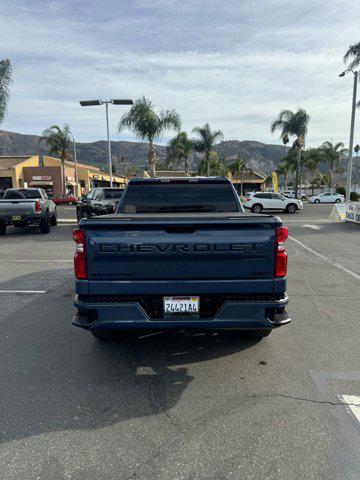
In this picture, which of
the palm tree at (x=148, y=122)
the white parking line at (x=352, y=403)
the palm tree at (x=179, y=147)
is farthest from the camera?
the palm tree at (x=179, y=147)

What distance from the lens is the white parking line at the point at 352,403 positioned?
3.10m

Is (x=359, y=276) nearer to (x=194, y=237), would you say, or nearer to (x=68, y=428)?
(x=194, y=237)

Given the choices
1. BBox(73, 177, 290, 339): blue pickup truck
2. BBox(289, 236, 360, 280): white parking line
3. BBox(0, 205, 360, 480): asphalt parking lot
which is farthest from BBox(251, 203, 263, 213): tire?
BBox(73, 177, 290, 339): blue pickup truck

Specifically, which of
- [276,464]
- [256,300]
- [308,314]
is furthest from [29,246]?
[276,464]

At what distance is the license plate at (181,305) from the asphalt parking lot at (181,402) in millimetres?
324

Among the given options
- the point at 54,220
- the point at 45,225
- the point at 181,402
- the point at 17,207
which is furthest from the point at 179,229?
the point at 54,220

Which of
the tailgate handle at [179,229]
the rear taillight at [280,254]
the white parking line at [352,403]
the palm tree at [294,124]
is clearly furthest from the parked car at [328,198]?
the tailgate handle at [179,229]

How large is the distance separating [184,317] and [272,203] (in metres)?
26.0

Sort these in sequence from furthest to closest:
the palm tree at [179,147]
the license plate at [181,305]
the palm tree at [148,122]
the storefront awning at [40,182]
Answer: the storefront awning at [40,182] → the palm tree at [179,147] → the palm tree at [148,122] → the license plate at [181,305]

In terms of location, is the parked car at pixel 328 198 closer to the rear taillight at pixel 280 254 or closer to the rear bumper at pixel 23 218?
the rear bumper at pixel 23 218

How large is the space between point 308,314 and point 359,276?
124 inches

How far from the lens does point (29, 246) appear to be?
41.0ft

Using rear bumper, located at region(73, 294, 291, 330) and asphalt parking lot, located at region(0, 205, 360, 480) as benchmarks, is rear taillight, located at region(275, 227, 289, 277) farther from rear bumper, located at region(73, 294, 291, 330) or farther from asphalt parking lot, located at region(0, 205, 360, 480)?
asphalt parking lot, located at region(0, 205, 360, 480)

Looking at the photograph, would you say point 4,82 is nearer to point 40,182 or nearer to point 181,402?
point 181,402
